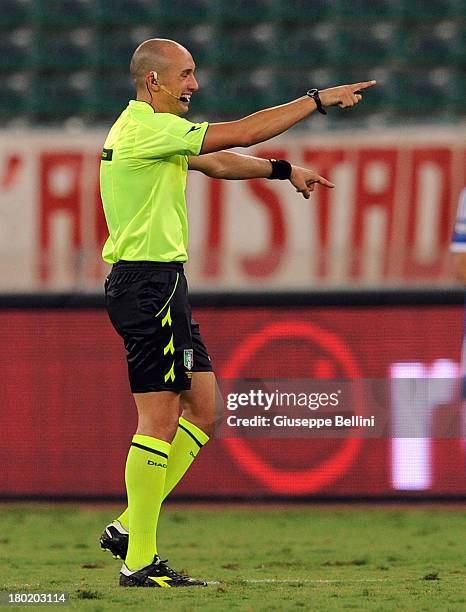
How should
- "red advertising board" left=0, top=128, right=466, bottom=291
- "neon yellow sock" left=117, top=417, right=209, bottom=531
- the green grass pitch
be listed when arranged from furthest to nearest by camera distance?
"red advertising board" left=0, top=128, right=466, bottom=291 → "neon yellow sock" left=117, top=417, right=209, bottom=531 → the green grass pitch

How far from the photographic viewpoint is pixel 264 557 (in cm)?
442

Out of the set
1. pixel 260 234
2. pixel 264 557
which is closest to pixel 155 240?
pixel 264 557

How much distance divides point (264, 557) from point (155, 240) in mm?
1321

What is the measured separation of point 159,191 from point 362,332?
6.61 ft

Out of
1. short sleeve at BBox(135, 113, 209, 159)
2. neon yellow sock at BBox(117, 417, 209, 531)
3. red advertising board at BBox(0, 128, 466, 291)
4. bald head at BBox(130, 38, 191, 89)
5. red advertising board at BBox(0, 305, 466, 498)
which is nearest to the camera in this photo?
short sleeve at BBox(135, 113, 209, 159)

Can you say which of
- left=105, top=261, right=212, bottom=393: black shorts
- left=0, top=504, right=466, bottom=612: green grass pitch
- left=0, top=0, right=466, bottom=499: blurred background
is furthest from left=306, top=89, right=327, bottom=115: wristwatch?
left=0, top=0, right=466, bottom=499: blurred background

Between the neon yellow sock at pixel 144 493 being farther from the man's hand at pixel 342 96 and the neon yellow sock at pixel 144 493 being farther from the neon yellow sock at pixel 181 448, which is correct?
the man's hand at pixel 342 96

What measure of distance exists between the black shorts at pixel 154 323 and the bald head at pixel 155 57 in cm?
52

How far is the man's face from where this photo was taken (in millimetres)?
3646

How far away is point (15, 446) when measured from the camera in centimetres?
556

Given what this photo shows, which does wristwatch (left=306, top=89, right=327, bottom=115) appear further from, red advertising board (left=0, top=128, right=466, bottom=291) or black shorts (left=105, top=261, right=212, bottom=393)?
red advertising board (left=0, top=128, right=466, bottom=291)

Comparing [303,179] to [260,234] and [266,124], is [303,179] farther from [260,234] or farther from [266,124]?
[260,234]

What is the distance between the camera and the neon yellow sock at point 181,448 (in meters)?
A: 3.88

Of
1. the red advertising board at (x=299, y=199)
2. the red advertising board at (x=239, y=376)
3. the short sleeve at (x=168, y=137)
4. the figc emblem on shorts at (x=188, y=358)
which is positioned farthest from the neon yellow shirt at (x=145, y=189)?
the red advertising board at (x=299, y=199)
